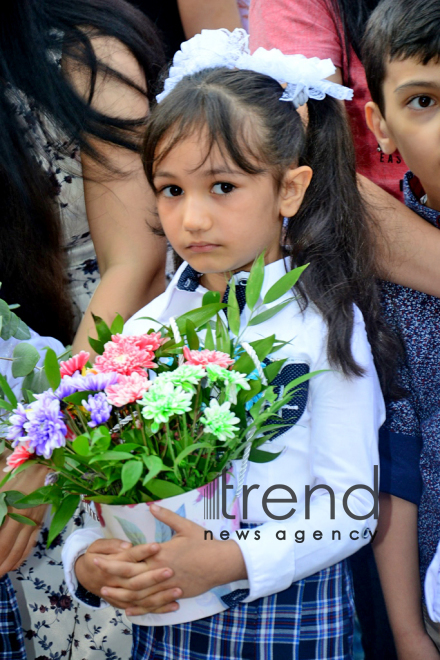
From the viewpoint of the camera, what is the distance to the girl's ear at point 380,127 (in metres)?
1.52

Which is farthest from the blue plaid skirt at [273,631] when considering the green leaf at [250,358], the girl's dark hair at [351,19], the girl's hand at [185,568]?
the girl's dark hair at [351,19]

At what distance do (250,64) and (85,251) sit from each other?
0.63 m

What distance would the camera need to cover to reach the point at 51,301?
5.61 feet

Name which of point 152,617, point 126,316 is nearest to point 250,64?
point 126,316

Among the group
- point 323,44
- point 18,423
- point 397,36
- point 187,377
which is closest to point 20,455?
point 18,423

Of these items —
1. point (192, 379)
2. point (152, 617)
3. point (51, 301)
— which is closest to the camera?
point (192, 379)

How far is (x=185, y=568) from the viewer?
1.19m

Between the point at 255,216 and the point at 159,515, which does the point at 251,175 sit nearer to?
the point at 255,216

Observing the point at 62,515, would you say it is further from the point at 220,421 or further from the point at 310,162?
the point at 310,162

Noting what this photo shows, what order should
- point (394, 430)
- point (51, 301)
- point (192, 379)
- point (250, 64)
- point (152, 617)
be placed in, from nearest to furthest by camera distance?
point (192, 379) → point (152, 617) → point (250, 64) → point (394, 430) → point (51, 301)

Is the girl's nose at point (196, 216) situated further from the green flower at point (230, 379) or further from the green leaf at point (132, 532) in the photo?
the green leaf at point (132, 532)

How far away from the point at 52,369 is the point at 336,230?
2.07 feet

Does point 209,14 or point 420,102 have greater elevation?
point 209,14

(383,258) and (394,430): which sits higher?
(383,258)
